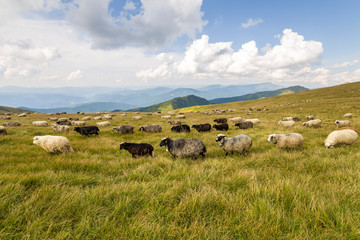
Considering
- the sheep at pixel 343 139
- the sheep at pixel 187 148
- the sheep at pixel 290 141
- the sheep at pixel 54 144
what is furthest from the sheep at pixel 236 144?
the sheep at pixel 54 144

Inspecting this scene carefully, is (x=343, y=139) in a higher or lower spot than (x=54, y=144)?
lower

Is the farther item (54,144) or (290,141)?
(290,141)

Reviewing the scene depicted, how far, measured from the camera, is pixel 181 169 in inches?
190

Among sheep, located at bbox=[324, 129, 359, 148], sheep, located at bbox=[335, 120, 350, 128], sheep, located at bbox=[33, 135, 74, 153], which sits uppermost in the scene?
sheep, located at bbox=[33, 135, 74, 153]

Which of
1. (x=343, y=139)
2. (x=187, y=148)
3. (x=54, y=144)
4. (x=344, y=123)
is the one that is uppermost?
(x=54, y=144)

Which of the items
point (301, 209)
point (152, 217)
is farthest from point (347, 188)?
point (152, 217)

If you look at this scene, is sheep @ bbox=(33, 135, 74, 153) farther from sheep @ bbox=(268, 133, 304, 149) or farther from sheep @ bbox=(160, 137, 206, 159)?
sheep @ bbox=(268, 133, 304, 149)

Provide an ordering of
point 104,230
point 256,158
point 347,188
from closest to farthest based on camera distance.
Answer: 1. point 104,230
2. point 347,188
3. point 256,158

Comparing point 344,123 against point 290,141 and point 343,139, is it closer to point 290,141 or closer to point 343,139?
point 343,139

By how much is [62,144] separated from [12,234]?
6.50 metres

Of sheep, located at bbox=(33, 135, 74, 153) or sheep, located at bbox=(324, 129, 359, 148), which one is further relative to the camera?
sheep, located at bbox=(324, 129, 359, 148)

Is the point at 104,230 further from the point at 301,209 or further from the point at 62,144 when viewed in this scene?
the point at 62,144

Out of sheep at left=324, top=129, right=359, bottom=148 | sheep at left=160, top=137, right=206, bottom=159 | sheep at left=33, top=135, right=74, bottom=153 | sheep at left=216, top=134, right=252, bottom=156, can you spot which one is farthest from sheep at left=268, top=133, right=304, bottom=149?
sheep at left=33, top=135, right=74, bottom=153

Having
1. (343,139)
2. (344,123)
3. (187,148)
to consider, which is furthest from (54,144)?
(344,123)
